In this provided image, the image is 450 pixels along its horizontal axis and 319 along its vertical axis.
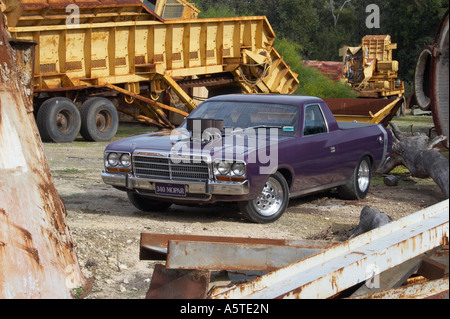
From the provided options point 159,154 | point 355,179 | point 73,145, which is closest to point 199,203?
point 159,154

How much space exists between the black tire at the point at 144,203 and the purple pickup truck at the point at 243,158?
0.01 meters

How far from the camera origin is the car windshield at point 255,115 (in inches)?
384

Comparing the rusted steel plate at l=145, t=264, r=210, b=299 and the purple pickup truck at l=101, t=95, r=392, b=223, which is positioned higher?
the purple pickup truck at l=101, t=95, r=392, b=223

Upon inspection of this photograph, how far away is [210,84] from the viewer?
2217 centimetres

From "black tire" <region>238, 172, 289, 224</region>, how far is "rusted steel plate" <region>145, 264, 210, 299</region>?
3.73 m

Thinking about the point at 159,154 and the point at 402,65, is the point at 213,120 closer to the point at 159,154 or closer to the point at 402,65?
the point at 159,154

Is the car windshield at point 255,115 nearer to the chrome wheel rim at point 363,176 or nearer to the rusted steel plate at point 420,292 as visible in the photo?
the chrome wheel rim at point 363,176

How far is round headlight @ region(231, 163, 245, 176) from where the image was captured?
8680 millimetres

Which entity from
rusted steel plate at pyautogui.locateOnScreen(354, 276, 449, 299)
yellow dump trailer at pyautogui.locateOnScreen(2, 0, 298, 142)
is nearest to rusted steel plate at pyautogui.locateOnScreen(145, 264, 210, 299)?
rusted steel plate at pyautogui.locateOnScreen(354, 276, 449, 299)

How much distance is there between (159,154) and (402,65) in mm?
39267

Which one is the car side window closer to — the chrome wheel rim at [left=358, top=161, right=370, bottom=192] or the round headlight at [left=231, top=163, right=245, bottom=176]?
the chrome wheel rim at [left=358, top=161, right=370, bottom=192]

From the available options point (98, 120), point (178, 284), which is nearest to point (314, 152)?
point (178, 284)

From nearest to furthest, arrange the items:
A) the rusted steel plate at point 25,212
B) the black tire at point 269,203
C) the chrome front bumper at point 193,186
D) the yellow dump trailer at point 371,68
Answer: the rusted steel plate at point 25,212 < the chrome front bumper at point 193,186 < the black tire at point 269,203 < the yellow dump trailer at point 371,68

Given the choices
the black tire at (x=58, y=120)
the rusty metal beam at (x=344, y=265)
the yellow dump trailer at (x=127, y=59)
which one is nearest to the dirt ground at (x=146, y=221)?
the rusty metal beam at (x=344, y=265)
